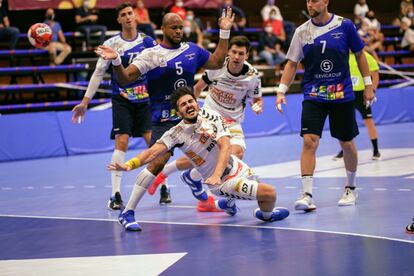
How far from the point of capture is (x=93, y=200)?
11.1m

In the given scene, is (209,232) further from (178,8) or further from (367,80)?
(178,8)

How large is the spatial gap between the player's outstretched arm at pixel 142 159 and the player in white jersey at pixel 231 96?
1.31 m

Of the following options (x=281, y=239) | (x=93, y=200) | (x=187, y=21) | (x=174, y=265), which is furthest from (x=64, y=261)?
(x=187, y=21)

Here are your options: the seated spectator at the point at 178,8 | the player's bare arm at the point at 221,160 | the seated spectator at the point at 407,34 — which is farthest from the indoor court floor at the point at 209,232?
the seated spectator at the point at 407,34

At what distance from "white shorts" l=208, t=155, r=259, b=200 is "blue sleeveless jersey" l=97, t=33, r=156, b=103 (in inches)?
84.7

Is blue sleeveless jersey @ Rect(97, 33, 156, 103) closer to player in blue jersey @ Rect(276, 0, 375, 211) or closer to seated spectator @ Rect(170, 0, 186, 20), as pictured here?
player in blue jersey @ Rect(276, 0, 375, 211)

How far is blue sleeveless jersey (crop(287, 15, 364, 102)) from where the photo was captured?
9484mm

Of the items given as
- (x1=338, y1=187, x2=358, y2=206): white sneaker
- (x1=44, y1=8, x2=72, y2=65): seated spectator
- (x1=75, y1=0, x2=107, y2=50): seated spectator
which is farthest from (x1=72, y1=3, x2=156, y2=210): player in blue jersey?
(x1=75, y1=0, x2=107, y2=50): seated spectator

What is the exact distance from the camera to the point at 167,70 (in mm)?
9336

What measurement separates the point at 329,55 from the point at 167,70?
5.76 feet

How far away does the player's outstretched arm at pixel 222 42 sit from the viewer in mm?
9164

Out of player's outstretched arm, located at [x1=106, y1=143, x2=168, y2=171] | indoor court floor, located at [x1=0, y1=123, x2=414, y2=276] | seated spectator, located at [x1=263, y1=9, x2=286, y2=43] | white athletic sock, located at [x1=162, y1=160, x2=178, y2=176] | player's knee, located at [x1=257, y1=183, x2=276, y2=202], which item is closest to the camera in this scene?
indoor court floor, located at [x1=0, y1=123, x2=414, y2=276]

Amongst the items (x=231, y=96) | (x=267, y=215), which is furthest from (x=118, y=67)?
(x=267, y=215)

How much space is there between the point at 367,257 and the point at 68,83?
13.1m
